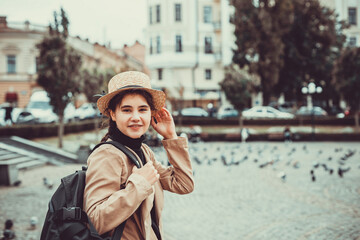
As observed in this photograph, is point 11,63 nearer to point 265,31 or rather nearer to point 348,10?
point 265,31

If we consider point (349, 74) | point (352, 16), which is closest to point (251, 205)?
point (349, 74)

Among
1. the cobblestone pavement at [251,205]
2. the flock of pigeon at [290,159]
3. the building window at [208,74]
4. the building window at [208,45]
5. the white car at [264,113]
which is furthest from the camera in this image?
the building window at [208,45]

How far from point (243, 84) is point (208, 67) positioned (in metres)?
12.7

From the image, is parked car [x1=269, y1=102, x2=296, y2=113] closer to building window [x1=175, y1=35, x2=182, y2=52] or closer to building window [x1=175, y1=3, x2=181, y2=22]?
building window [x1=175, y1=35, x2=182, y2=52]

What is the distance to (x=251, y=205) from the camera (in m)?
8.29

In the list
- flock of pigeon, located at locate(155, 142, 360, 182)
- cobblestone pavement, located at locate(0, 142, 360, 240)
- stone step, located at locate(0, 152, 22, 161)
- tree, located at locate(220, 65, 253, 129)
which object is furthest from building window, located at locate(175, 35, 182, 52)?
cobblestone pavement, located at locate(0, 142, 360, 240)

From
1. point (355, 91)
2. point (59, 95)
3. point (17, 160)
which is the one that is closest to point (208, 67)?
point (355, 91)

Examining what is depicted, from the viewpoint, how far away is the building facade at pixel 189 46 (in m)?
41.4

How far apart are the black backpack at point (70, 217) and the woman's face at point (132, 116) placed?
41 centimetres

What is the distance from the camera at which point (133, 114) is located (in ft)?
7.62

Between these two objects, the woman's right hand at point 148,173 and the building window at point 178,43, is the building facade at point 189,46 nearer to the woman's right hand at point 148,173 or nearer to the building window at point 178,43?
the building window at point 178,43

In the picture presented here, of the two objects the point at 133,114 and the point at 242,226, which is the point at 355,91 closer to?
the point at 242,226

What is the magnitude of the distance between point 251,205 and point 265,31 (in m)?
27.3

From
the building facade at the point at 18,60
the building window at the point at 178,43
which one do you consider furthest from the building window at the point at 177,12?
the building facade at the point at 18,60
